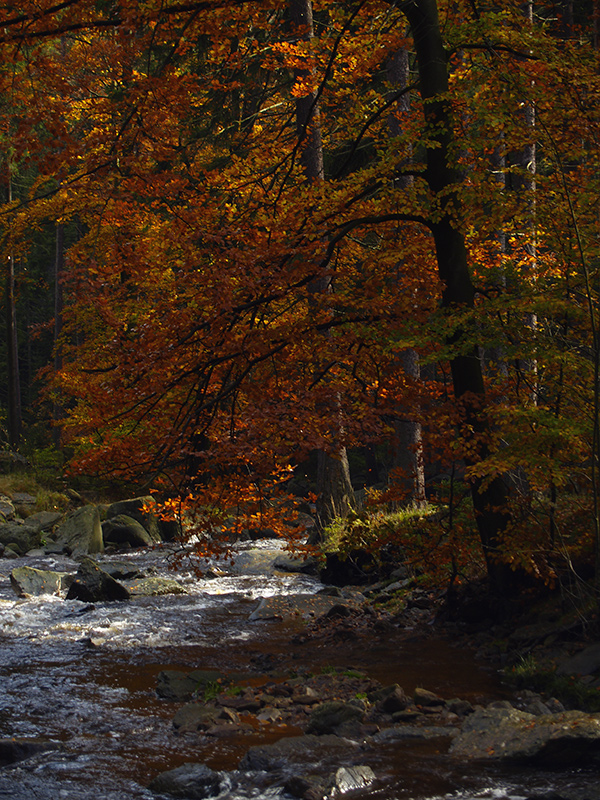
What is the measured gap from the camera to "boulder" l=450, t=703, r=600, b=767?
16.3 feet

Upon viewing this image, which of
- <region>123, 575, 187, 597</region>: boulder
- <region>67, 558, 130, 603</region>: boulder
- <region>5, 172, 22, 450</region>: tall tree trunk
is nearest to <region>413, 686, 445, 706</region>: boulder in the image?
<region>67, 558, 130, 603</region>: boulder

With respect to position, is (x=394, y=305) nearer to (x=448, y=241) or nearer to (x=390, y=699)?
→ (x=448, y=241)

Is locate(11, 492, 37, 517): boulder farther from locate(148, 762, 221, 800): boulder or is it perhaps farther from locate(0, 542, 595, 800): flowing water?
locate(148, 762, 221, 800): boulder

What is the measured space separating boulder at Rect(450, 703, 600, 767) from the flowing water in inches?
5.9

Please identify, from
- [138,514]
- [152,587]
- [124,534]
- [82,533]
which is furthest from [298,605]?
[138,514]

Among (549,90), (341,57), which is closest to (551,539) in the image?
(549,90)

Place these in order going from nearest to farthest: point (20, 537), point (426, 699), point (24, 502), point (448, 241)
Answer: point (426, 699) < point (448, 241) < point (20, 537) < point (24, 502)

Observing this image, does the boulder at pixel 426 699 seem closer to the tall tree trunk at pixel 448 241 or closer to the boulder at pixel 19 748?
the tall tree trunk at pixel 448 241

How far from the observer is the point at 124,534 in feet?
61.0

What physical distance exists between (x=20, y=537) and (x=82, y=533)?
1.37 m

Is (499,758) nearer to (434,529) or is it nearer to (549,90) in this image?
(434,529)

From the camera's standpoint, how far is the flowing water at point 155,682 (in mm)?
4953

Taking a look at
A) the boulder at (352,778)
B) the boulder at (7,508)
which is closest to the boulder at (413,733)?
the boulder at (352,778)

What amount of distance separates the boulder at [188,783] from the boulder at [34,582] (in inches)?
306
